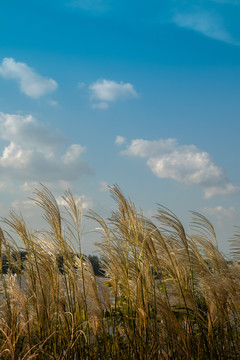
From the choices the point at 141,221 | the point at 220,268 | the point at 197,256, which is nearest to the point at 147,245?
Result: the point at 141,221

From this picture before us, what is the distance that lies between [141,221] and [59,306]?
921mm

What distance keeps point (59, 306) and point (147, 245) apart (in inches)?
33.2

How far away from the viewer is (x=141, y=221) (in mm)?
3008

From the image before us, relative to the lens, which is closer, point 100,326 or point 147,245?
point 147,245

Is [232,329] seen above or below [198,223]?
below

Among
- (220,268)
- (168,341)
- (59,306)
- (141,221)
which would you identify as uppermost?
(141,221)

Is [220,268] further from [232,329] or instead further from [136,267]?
[136,267]

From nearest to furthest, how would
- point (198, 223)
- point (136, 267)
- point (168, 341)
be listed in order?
point (136, 267)
point (168, 341)
point (198, 223)

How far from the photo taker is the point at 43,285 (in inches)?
125

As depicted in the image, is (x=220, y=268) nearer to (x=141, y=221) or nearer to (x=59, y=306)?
(x=141, y=221)

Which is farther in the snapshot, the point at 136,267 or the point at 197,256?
the point at 197,256

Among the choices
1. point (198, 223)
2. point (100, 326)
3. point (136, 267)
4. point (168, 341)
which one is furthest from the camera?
point (198, 223)

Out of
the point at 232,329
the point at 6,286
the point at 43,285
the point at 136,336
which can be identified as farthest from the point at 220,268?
the point at 6,286

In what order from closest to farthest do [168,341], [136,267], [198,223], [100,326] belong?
[136,267]
[168,341]
[100,326]
[198,223]
